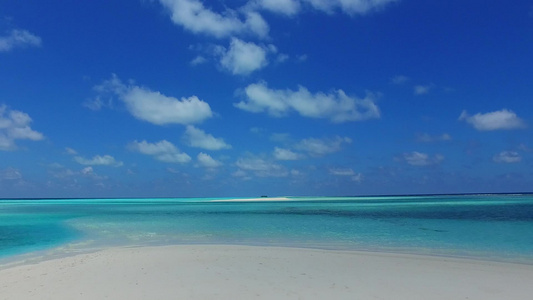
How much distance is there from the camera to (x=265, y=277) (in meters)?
11.5

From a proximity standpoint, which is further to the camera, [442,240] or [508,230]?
[508,230]

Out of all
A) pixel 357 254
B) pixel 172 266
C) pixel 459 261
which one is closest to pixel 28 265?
pixel 172 266

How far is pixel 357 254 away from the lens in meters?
15.9

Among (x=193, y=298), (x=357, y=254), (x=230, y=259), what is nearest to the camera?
(x=193, y=298)

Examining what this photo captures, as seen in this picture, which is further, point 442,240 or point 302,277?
point 442,240

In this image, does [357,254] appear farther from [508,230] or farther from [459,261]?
[508,230]

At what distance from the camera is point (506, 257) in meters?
15.3

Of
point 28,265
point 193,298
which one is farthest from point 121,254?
point 193,298

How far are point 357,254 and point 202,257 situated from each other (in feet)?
20.6

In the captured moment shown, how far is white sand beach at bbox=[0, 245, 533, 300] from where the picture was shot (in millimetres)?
9586

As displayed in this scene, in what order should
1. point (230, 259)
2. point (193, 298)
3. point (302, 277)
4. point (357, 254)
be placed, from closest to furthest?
point (193, 298), point (302, 277), point (230, 259), point (357, 254)

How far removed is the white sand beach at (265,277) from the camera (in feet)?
31.4

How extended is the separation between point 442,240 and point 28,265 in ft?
Answer: 63.1

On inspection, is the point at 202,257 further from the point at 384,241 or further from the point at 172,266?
the point at 384,241
